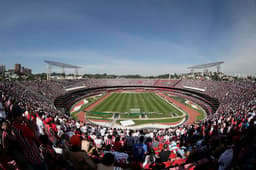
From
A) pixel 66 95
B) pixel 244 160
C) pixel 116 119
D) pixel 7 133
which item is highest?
pixel 7 133

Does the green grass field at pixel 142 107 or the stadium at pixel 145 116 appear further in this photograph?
the green grass field at pixel 142 107

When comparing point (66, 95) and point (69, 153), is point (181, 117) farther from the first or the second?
point (66, 95)

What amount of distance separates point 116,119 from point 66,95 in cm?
2278

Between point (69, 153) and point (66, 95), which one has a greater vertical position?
point (69, 153)

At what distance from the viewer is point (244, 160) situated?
9.27 ft

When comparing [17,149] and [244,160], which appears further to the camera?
[17,149]

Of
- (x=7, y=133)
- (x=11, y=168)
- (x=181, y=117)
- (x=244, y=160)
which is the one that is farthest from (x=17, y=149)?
(x=181, y=117)

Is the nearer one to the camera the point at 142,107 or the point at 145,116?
the point at 145,116

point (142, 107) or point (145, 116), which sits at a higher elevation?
point (142, 107)

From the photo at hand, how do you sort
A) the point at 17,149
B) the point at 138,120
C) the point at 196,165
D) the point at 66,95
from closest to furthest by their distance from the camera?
the point at 17,149
the point at 196,165
the point at 138,120
the point at 66,95

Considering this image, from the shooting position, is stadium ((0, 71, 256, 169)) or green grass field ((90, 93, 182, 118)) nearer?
stadium ((0, 71, 256, 169))

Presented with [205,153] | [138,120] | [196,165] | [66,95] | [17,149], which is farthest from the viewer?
[66,95]

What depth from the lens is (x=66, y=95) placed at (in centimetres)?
4078

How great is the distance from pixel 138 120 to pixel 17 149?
79.2 feet
